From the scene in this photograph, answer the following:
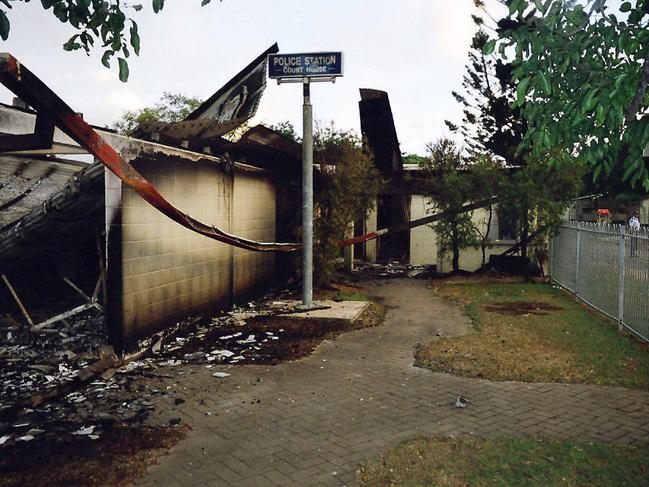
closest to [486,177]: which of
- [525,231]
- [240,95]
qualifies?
[525,231]

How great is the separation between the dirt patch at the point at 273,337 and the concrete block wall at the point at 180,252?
761 mm

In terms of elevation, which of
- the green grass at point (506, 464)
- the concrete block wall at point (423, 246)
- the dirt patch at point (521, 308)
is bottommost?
the dirt patch at point (521, 308)

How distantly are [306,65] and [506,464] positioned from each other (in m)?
8.22

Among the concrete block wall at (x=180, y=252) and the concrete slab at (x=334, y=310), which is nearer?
the concrete block wall at (x=180, y=252)

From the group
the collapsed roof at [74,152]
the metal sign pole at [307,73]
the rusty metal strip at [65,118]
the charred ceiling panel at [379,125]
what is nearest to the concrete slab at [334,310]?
the metal sign pole at [307,73]

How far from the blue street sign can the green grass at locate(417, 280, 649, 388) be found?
5.42m

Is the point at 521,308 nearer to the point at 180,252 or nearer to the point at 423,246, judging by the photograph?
the point at 180,252

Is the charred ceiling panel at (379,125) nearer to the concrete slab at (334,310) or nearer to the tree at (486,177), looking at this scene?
the tree at (486,177)

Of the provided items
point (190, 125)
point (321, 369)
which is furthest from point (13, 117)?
point (321, 369)

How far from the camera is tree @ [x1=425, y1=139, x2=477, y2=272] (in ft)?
51.5

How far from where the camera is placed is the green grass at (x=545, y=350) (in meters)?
6.86

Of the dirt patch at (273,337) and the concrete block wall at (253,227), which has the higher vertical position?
the concrete block wall at (253,227)

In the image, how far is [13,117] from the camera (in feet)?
28.9

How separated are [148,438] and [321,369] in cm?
272
